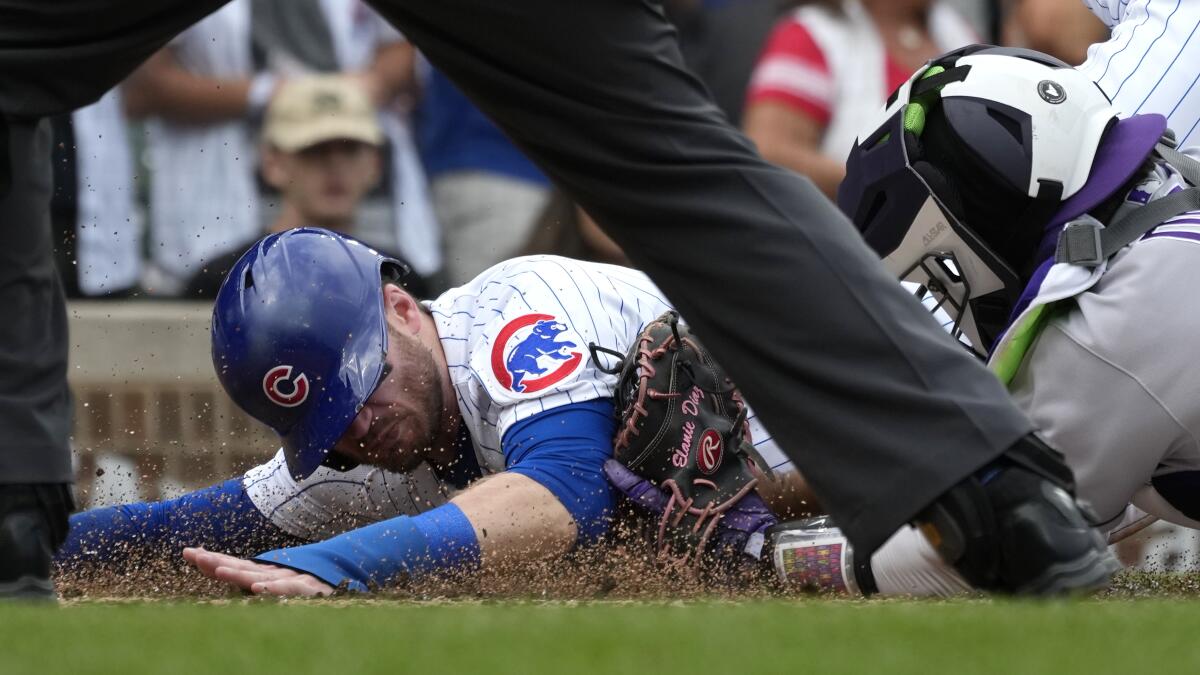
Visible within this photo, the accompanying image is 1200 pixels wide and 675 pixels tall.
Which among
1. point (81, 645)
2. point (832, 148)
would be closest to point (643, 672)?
point (81, 645)

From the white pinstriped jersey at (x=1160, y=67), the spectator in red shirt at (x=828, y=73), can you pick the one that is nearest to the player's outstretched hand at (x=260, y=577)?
the white pinstriped jersey at (x=1160, y=67)

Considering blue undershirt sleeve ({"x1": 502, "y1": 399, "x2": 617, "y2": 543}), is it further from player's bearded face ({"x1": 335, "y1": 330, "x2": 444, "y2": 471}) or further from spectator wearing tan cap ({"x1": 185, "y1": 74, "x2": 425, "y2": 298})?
spectator wearing tan cap ({"x1": 185, "y1": 74, "x2": 425, "y2": 298})

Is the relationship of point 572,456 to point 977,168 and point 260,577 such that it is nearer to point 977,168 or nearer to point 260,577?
point 260,577

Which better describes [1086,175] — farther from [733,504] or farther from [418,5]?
[418,5]

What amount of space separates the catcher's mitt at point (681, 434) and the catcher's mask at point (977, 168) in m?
0.60

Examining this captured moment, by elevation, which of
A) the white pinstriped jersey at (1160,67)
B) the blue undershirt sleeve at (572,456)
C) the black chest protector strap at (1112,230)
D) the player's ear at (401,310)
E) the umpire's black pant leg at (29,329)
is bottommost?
the blue undershirt sleeve at (572,456)

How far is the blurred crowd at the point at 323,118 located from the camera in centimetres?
783

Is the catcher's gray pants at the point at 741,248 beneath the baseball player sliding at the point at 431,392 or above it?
above

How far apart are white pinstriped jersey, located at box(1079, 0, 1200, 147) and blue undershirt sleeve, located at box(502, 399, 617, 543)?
5.39 feet

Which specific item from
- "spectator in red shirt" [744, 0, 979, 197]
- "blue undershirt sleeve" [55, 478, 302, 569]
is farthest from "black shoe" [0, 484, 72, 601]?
"spectator in red shirt" [744, 0, 979, 197]

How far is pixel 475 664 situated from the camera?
2.38 m

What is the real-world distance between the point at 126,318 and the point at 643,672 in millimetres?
6300

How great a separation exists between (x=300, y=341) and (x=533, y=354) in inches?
23.2

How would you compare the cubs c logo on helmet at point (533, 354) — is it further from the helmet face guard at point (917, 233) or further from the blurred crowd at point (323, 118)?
the blurred crowd at point (323, 118)
